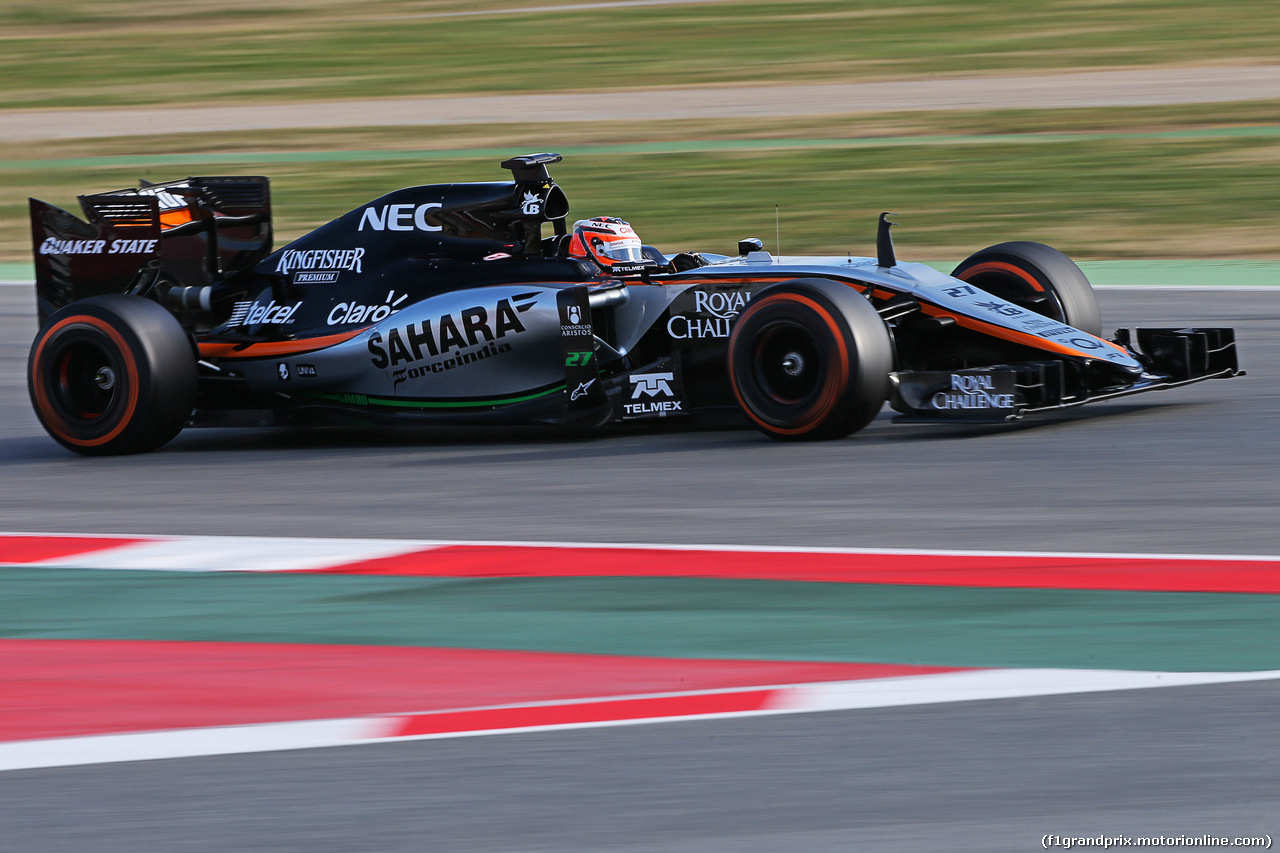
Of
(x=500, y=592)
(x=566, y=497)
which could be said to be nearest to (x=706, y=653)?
(x=500, y=592)

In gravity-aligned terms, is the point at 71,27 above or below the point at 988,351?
above

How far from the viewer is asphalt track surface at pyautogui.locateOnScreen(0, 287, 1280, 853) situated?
360 centimetres

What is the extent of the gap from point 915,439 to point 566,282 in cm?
171

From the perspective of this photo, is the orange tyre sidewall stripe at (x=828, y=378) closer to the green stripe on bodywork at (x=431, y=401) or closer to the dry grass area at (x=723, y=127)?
the green stripe on bodywork at (x=431, y=401)

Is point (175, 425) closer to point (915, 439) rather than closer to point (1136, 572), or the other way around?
point (915, 439)

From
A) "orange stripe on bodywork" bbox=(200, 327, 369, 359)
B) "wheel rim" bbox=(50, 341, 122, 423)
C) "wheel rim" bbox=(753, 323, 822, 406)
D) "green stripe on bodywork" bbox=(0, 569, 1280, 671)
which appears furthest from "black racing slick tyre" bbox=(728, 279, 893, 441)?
"wheel rim" bbox=(50, 341, 122, 423)

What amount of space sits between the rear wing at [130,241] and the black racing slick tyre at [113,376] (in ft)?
1.84

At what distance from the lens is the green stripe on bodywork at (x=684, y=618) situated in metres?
4.77

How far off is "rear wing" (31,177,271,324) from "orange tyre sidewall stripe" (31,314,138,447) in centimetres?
60

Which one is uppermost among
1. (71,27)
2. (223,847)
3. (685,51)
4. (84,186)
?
(71,27)

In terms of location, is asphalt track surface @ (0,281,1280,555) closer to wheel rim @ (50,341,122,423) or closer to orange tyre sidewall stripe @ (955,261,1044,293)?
wheel rim @ (50,341,122,423)

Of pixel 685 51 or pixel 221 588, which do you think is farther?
pixel 685 51

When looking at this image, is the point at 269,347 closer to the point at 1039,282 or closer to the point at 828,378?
the point at 828,378

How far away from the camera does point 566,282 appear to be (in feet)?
27.9
